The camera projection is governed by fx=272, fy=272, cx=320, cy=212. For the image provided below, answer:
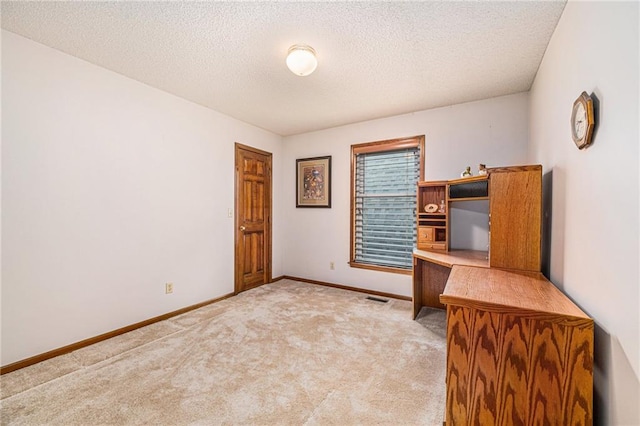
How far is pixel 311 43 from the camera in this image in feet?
6.84

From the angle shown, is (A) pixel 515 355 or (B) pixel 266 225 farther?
(B) pixel 266 225

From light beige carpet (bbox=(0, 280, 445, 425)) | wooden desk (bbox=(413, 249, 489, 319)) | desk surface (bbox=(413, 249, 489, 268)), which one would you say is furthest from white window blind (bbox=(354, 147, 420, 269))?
light beige carpet (bbox=(0, 280, 445, 425))

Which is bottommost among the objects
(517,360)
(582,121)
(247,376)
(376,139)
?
(247,376)

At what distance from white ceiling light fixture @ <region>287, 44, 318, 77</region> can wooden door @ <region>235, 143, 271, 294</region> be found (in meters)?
2.01

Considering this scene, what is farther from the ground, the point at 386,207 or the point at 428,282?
the point at 386,207

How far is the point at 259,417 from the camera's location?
1553mm

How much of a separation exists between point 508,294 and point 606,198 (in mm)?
591

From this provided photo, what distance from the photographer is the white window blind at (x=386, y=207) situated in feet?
12.1

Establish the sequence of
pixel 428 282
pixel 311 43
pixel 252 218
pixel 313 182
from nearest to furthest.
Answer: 1. pixel 311 43
2. pixel 428 282
3. pixel 252 218
4. pixel 313 182

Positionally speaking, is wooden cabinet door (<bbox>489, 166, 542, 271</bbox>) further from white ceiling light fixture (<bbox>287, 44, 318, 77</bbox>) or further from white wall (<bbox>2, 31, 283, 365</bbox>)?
white wall (<bbox>2, 31, 283, 365</bbox>)

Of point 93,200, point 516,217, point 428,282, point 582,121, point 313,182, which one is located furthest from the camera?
point 313,182

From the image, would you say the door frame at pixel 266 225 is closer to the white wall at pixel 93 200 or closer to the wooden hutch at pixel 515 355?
the white wall at pixel 93 200

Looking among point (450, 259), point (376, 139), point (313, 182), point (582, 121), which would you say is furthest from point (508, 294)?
point (313, 182)

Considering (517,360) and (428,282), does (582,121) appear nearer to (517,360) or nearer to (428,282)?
(517,360)
